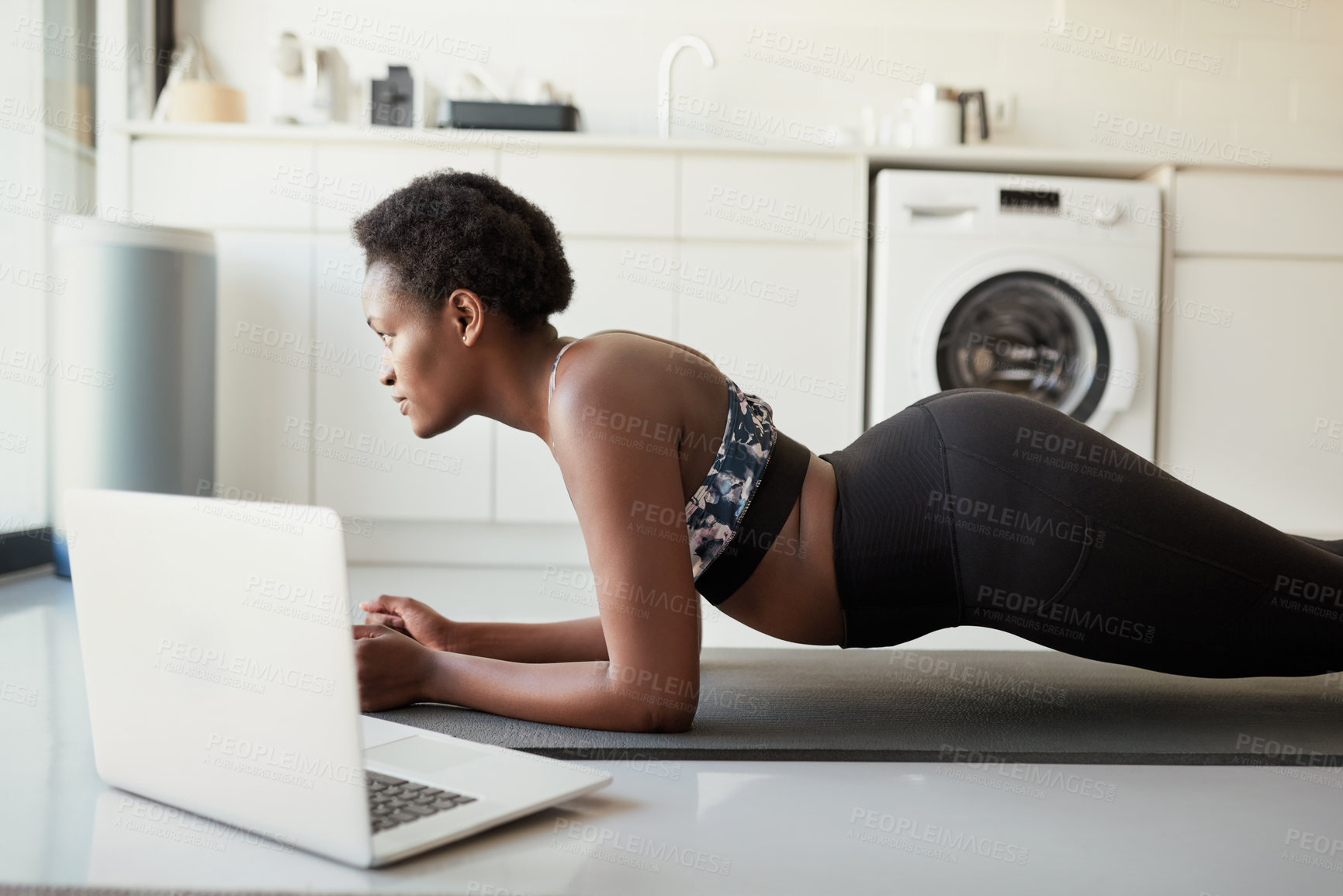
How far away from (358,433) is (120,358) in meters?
0.64

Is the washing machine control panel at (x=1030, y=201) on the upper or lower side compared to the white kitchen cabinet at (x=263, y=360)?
upper

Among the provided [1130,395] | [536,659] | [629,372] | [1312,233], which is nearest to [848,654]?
[536,659]

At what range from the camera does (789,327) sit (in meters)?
3.01

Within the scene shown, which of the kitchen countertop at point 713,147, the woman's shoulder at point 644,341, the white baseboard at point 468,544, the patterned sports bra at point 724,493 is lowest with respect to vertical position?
the white baseboard at point 468,544

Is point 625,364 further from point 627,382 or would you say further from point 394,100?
point 394,100

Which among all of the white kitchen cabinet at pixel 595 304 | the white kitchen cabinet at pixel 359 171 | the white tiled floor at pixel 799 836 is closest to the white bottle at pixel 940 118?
the white kitchen cabinet at pixel 595 304

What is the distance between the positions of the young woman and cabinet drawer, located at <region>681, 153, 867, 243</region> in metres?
1.82

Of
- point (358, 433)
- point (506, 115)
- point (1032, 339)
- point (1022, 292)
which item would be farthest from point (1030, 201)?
point (358, 433)

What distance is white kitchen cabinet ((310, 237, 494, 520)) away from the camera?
2.94 m

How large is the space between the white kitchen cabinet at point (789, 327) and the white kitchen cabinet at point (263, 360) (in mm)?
1021

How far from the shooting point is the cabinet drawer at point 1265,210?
9.95 ft

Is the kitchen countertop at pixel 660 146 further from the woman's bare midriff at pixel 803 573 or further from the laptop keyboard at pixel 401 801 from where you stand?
the laptop keyboard at pixel 401 801

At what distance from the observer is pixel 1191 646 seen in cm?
117

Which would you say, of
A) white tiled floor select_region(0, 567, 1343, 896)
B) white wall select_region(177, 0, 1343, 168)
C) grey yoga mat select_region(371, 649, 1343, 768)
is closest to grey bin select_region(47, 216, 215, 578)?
white wall select_region(177, 0, 1343, 168)
